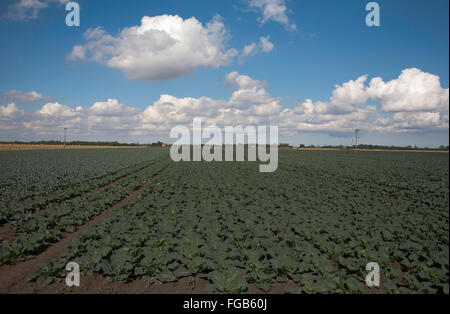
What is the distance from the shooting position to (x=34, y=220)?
965cm

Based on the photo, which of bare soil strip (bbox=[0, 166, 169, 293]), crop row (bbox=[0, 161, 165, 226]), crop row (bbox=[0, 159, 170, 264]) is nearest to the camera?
bare soil strip (bbox=[0, 166, 169, 293])

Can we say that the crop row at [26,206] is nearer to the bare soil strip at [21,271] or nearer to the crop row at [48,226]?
the crop row at [48,226]

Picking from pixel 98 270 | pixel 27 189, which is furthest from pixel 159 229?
pixel 27 189

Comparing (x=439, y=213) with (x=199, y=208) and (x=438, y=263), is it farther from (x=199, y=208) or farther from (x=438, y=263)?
(x=199, y=208)

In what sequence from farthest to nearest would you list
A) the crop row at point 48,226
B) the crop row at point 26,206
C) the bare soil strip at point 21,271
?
the crop row at point 26,206 < the crop row at point 48,226 < the bare soil strip at point 21,271

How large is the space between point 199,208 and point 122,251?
4.86m

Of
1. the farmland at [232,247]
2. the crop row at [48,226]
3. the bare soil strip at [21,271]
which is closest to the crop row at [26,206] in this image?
the farmland at [232,247]

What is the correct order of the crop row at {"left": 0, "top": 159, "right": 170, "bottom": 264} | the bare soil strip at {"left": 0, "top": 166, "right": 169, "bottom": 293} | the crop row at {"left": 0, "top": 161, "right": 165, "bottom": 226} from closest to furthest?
the bare soil strip at {"left": 0, "top": 166, "right": 169, "bottom": 293} → the crop row at {"left": 0, "top": 159, "right": 170, "bottom": 264} → the crop row at {"left": 0, "top": 161, "right": 165, "bottom": 226}

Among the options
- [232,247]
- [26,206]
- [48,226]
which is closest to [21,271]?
[48,226]

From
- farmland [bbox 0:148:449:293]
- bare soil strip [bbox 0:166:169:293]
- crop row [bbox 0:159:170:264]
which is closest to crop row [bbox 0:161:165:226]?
farmland [bbox 0:148:449:293]

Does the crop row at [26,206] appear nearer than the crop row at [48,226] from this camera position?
No

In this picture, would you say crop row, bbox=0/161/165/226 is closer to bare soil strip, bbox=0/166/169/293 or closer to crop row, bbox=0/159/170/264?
crop row, bbox=0/159/170/264

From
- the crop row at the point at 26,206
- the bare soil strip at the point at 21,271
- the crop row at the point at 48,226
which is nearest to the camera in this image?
the bare soil strip at the point at 21,271
